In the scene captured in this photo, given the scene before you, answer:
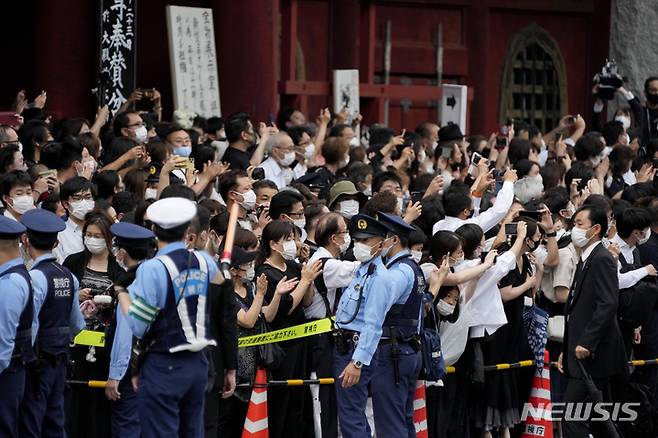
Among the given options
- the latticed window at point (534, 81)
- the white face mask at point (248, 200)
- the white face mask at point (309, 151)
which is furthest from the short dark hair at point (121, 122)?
the latticed window at point (534, 81)

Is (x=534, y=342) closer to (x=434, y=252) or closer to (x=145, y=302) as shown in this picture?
(x=434, y=252)

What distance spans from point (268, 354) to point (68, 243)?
1671 millimetres

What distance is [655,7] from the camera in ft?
69.5

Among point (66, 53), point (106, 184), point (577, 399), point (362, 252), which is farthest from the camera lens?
point (66, 53)

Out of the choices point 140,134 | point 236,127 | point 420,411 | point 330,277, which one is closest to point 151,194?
point 140,134

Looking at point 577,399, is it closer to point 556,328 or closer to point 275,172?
point 556,328

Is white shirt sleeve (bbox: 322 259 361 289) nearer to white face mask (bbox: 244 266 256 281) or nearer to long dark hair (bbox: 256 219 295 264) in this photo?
long dark hair (bbox: 256 219 295 264)

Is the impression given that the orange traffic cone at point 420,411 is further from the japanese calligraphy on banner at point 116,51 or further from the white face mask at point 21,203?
the japanese calligraphy on banner at point 116,51

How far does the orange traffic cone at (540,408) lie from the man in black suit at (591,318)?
481 mm

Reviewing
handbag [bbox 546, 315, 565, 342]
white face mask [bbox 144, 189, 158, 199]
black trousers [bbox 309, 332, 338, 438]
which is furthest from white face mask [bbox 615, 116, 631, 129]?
black trousers [bbox 309, 332, 338, 438]

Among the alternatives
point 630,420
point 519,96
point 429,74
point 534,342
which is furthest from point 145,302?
point 519,96

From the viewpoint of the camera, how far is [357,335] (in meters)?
9.48

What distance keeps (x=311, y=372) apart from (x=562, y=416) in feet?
6.56

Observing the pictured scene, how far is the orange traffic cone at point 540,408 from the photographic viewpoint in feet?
37.1
